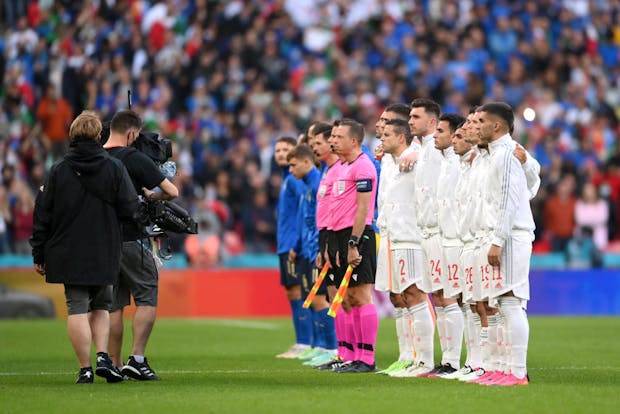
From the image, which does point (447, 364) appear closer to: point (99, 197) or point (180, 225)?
point (180, 225)

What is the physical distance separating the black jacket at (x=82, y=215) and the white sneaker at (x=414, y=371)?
2.89 m

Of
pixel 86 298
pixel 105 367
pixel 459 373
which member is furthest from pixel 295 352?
pixel 86 298

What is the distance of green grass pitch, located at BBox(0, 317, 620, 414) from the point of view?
32.4 ft

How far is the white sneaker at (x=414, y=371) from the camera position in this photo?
12757 millimetres

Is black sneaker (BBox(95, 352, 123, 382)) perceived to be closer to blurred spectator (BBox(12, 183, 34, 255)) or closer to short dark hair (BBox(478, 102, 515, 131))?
short dark hair (BBox(478, 102, 515, 131))

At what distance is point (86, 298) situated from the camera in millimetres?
11688

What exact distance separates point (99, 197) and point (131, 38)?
56.6ft

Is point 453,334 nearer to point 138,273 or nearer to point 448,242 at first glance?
point 448,242

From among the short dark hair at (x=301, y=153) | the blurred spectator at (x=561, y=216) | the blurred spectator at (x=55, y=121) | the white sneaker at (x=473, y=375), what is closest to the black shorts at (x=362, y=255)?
the white sneaker at (x=473, y=375)

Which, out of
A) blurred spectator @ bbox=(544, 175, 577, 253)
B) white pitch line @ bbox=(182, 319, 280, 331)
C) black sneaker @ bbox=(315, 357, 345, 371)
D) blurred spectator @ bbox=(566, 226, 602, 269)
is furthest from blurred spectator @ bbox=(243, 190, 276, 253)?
black sneaker @ bbox=(315, 357, 345, 371)

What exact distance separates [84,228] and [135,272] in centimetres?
98

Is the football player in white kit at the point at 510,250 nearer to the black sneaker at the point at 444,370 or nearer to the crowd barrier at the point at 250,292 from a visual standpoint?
the black sneaker at the point at 444,370

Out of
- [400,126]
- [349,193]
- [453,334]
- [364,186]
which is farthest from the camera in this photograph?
[349,193]

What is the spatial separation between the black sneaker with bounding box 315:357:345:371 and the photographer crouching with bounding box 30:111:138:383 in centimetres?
274
